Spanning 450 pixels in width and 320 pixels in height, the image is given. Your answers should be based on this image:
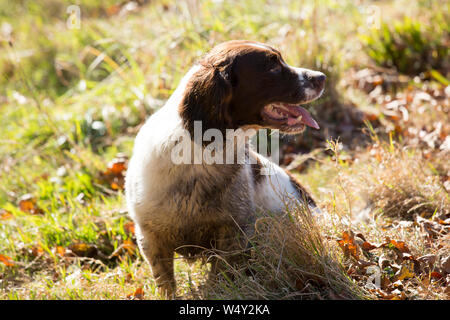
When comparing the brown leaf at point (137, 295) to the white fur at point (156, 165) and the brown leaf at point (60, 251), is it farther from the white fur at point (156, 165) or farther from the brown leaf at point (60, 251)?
the brown leaf at point (60, 251)

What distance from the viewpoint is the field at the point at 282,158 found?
307cm

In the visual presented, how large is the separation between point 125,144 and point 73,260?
1.84m

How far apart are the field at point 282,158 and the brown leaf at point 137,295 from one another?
0.7 inches

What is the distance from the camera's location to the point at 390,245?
3230mm

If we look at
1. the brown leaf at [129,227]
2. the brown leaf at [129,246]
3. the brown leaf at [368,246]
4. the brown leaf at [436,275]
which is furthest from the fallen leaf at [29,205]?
the brown leaf at [436,275]

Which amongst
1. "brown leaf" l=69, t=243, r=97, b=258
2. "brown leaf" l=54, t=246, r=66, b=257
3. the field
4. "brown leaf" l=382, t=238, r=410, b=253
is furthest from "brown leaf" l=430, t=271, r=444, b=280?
"brown leaf" l=54, t=246, r=66, b=257

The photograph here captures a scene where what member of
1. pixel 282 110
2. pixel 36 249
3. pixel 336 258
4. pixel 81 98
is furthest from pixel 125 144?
pixel 336 258

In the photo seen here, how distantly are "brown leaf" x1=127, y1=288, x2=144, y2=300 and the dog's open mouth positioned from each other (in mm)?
1504

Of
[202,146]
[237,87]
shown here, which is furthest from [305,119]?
[202,146]

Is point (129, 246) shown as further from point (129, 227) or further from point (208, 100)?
point (208, 100)

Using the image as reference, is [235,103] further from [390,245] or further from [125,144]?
[125,144]

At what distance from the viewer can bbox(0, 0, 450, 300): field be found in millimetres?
→ 3070

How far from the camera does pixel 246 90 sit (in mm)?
2982

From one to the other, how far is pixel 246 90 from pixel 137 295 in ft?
5.32
